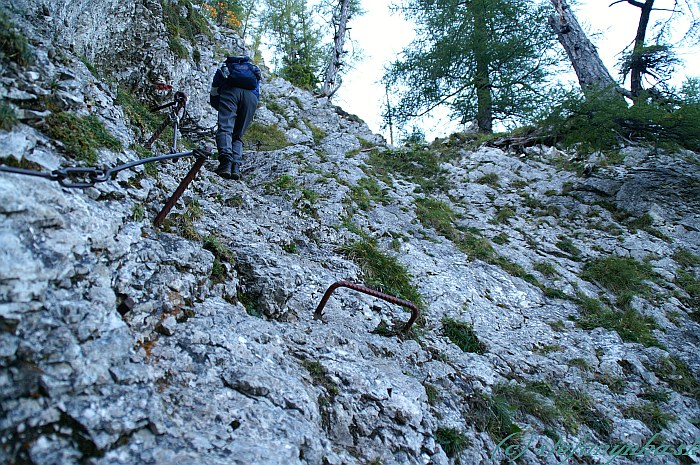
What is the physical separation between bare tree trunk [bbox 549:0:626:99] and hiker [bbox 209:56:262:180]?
10.1 metres

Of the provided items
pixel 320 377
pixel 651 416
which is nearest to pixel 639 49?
pixel 651 416

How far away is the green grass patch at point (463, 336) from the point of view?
17.4 ft

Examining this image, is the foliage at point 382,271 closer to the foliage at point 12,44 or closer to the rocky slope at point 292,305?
the rocky slope at point 292,305

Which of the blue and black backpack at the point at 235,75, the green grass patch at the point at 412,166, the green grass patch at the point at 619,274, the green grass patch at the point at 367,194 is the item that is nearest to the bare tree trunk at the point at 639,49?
the green grass patch at the point at 619,274

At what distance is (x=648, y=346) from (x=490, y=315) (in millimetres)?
2261

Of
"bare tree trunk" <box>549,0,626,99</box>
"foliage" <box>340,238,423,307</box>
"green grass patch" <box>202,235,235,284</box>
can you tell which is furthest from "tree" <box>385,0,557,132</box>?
"green grass patch" <box>202,235,235,284</box>

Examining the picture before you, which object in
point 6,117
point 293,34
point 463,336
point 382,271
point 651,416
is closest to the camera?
point 6,117

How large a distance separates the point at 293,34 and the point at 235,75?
16071 mm

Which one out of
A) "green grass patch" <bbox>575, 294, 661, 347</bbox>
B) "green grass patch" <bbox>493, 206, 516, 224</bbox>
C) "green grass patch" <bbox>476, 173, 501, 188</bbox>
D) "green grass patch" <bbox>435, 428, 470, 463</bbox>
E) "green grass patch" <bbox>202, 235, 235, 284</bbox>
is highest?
"green grass patch" <bbox>476, 173, 501, 188</bbox>

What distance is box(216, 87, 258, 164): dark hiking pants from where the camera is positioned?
622 centimetres

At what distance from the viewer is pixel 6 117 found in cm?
313

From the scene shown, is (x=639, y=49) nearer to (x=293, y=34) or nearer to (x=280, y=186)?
(x=280, y=186)

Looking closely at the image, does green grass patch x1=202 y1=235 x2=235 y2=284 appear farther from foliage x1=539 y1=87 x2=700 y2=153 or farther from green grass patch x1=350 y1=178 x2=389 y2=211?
foliage x1=539 y1=87 x2=700 y2=153

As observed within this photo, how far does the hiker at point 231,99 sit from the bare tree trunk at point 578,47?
33.0 ft
